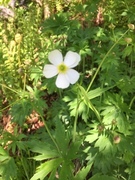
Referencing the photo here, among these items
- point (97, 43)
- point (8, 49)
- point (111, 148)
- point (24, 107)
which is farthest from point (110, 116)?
point (8, 49)

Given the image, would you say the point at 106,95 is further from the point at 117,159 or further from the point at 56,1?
the point at 56,1

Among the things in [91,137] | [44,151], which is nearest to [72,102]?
[91,137]

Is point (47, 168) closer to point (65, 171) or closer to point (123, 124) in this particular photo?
point (65, 171)

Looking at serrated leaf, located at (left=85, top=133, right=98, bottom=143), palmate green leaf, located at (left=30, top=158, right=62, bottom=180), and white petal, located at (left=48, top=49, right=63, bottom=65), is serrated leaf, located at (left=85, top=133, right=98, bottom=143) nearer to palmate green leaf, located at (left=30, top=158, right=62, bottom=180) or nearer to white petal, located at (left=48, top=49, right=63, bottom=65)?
palmate green leaf, located at (left=30, top=158, right=62, bottom=180)

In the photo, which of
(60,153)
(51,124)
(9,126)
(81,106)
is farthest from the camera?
(9,126)

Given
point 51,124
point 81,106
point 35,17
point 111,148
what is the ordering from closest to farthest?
point 111,148 → point 81,106 → point 51,124 → point 35,17

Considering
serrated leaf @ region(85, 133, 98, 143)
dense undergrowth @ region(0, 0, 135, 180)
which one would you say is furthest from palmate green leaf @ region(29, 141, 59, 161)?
serrated leaf @ region(85, 133, 98, 143)

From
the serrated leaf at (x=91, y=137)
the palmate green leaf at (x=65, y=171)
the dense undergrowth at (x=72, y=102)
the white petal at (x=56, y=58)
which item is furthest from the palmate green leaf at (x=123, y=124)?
the white petal at (x=56, y=58)
